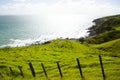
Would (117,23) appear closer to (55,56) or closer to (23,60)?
(55,56)

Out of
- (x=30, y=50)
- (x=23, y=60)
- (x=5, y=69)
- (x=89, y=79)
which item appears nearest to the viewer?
(x=89, y=79)

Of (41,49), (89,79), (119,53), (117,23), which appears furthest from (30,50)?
(117,23)

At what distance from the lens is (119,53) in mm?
75438

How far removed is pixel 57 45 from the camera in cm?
9356

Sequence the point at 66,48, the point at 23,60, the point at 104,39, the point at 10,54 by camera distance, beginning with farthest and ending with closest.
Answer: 1. the point at 104,39
2. the point at 66,48
3. the point at 10,54
4. the point at 23,60

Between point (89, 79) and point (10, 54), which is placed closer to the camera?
point (89, 79)

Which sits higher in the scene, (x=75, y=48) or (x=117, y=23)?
(x=117, y=23)

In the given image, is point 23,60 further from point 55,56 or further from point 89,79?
point 89,79

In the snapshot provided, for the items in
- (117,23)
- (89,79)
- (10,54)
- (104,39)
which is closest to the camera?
(89,79)

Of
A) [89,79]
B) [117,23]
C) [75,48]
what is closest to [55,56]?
[75,48]

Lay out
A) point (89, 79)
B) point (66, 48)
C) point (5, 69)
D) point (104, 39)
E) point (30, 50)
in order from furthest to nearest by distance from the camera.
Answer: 1. point (104, 39)
2. point (66, 48)
3. point (30, 50)
4. point (5, 69)
5. point (89, 79)

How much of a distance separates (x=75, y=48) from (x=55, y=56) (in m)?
18.6

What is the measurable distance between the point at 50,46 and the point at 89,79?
63.1m

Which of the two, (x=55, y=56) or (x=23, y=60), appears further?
(x=55, y=56)
